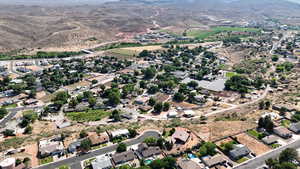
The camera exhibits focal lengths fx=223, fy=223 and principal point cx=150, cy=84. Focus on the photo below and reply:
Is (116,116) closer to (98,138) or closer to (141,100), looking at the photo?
(98,138)

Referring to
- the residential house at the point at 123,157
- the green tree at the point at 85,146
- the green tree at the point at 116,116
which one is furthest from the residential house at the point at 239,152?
the green tree at the point at 116,116

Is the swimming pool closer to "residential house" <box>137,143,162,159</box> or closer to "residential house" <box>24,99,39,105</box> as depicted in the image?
"residential house" <box>137,143,162,159</box>

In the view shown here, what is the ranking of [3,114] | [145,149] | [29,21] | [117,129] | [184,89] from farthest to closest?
[29,21] → [184,89] → [3,114] → [117,129] → [145,149]

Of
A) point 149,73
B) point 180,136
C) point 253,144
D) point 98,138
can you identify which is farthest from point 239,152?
point 149,73

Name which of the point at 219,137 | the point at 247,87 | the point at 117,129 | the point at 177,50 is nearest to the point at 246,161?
the point at 219,137

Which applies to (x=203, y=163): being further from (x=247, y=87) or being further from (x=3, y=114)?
(x=3, y=114)

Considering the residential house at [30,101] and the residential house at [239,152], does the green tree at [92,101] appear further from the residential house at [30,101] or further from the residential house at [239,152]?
the residential house at [239,152]

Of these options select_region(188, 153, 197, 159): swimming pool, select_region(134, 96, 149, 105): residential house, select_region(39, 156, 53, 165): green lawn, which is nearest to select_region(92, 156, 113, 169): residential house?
select_region(39, 156, 53, 165): green lawn
